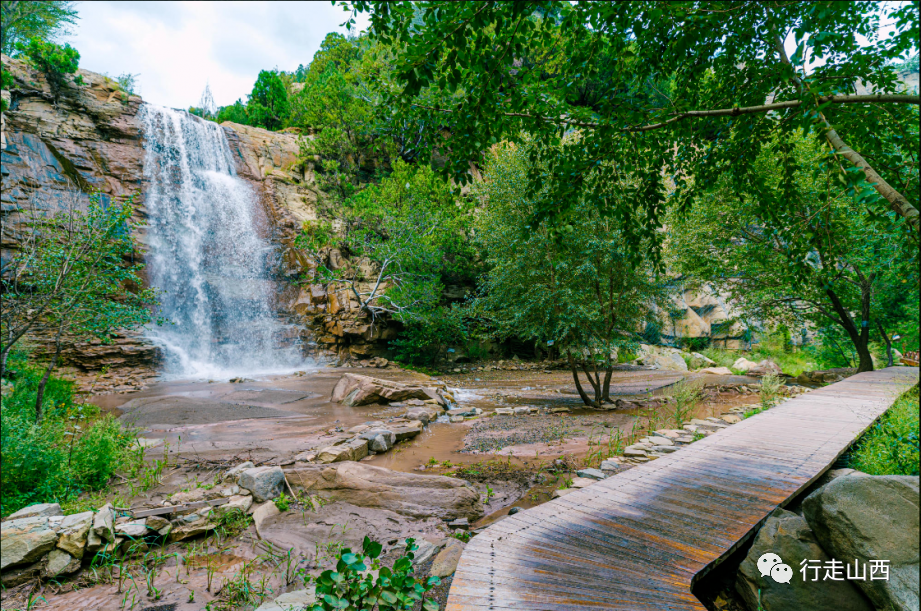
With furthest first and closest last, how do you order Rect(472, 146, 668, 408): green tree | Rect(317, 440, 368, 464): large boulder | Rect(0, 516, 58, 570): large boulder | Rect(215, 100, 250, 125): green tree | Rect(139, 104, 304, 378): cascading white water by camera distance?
Rect(215, 100, 250, 125): green tree
Rect(139, 104, 304, 378): cascading white water
Rect(472, 146, 668, 408): green tree
Rect(317, 440, 368, 464): large boulder
Rect(0, 516, 58, 570): large boulder

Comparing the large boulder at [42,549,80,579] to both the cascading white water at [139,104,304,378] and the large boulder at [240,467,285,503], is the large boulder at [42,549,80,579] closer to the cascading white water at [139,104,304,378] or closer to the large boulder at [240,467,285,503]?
the large boulder at [240,467,285,503]

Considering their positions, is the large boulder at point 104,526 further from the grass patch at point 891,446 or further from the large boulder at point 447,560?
the grass patch at point 891,446

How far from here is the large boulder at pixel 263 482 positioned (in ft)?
16.4

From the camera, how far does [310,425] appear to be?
362 inches

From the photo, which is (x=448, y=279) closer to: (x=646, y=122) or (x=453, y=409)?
(x=453, y=409)

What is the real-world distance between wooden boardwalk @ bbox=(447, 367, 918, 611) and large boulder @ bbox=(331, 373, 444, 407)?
7806 mm

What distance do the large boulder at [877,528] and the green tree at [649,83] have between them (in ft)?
5.88

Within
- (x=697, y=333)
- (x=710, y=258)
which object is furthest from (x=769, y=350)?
(x=710, y=258)

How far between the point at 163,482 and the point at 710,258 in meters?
15.0

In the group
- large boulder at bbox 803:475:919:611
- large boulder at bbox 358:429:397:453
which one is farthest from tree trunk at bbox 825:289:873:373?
large boulder at bbox 358:429:397:453

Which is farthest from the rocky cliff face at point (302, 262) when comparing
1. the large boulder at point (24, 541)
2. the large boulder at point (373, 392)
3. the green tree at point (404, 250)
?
the large boulder at point (24, 541)

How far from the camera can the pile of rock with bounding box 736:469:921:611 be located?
250cm

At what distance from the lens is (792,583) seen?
9.84 ft

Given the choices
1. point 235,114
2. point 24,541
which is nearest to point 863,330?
point 24,541
